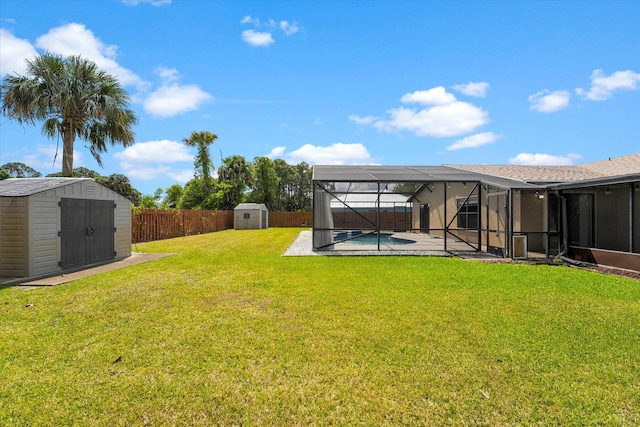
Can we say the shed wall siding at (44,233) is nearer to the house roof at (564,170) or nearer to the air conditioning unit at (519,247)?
the air conditioning unit at (519,247)

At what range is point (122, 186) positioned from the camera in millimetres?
30984

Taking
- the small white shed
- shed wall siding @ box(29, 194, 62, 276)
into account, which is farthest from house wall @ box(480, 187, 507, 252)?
the small white shed

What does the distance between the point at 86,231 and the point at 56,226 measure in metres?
0.95

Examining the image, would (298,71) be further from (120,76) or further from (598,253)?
(598,253)

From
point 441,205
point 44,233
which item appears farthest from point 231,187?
point 44,233

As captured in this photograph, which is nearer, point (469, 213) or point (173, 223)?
point (469, 213)

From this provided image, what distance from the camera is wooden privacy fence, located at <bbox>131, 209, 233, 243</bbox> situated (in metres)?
14.4

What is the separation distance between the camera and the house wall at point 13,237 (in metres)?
6.55

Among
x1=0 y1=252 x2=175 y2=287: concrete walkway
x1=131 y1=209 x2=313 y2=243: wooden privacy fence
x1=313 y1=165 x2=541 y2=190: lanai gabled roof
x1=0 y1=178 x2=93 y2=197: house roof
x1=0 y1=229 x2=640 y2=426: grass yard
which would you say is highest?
x1=313 y1=165 x2=541 y2=190: lanai gabled roof

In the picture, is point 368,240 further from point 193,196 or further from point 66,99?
point 193,196

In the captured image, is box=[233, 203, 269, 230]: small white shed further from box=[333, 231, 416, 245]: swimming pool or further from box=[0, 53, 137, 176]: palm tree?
box=[0, 53, 137, 176]: palm tree

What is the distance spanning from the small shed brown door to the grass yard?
253cm

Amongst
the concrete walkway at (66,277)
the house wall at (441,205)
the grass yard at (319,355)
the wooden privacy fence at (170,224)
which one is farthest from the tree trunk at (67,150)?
the house wall at (441,205)

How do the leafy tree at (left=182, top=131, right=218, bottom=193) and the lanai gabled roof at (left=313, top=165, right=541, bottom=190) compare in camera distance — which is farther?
the leafy tree at (left=182, top=131, right=218, bottom=193)
